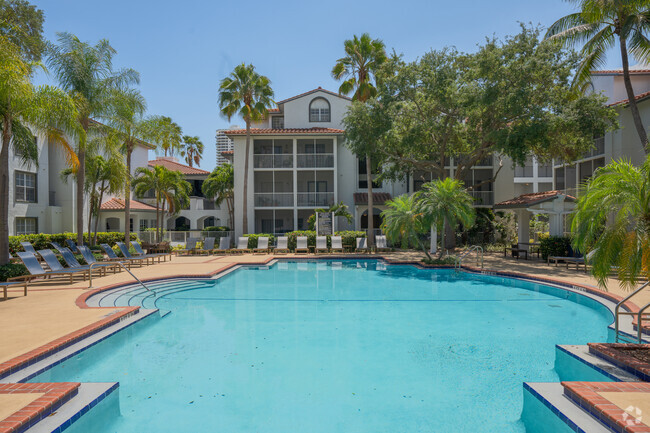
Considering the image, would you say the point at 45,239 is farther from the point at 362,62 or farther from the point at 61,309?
the point at 362,62

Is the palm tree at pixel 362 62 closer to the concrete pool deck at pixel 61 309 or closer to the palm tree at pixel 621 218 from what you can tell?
the concrete pool deck at pixel 61 309

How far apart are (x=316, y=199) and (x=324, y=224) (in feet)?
14.8

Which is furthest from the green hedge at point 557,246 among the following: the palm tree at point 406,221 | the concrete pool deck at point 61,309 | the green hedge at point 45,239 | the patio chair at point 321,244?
the green hedge at point 45,239

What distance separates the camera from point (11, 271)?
1009 cm

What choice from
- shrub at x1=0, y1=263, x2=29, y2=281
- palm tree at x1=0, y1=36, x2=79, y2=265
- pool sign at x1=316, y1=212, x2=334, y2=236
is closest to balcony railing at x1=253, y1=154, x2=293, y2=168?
pool sign at x1=316, y1=212, x2=334, y2=236

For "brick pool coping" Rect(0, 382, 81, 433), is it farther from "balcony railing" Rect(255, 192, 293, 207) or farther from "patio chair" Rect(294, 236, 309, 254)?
"balcony railing" Rect(255, 192, 293, 207)

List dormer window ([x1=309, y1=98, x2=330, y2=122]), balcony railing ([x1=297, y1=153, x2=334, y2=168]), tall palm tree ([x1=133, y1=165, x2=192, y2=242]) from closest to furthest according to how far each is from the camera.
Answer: tall palm tree ([x1=133, y1=165, x2=192, y2=242]), balcony railing ([x1=297, y1=153, x2=334, y2=168]), dormer window ([x1=309, y1=98, x2=330, y2=122])

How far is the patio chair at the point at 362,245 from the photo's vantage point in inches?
807

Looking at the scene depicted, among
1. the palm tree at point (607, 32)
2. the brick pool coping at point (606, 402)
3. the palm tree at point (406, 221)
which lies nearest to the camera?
the brick pool coping at point (606, 402)

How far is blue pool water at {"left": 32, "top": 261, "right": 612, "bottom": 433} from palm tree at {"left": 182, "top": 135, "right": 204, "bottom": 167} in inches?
1567

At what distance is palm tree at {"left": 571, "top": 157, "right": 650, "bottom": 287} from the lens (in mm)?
4727

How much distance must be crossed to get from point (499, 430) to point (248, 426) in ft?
8.90

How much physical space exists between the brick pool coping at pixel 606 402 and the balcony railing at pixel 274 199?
889 inches

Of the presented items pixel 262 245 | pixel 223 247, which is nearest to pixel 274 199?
pixel 262 245
